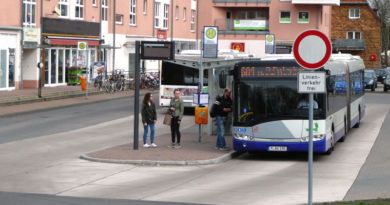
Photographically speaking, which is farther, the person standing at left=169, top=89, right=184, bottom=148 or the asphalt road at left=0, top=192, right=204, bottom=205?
the person standing at left=169, top=89, right=184, bottom=148

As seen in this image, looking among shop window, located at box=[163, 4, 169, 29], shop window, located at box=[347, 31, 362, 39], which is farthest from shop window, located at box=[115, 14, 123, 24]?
shop window, located at box=[347, 31, 362, 39]

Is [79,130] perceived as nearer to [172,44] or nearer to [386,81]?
[172,44]

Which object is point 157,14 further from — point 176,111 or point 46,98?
point 176,111

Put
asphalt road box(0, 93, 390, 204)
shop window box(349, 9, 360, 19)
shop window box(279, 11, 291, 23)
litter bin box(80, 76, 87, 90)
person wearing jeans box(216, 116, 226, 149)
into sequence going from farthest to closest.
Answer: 1. shop window box(349, 9, 360, 19)
2. shop window box(279, 11, 291, 23)
3. litter bin box(80, 76, 87, 90)
4. person wearing jeans box(216, 116, 226, 149)
5. asphalt road box(0, 93, 390, 204)

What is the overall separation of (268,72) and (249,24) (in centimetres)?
5607

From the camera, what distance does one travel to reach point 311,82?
10.1 m

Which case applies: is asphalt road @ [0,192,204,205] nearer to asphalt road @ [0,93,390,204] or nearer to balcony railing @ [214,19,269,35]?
asphalt road @ [0,93,390,204]

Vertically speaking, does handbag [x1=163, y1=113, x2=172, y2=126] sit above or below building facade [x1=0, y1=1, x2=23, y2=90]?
below

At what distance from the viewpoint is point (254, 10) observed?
78.9 m

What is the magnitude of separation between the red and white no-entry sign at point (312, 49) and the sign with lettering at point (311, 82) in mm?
234

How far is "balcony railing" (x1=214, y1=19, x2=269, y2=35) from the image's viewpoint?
74.2 meters

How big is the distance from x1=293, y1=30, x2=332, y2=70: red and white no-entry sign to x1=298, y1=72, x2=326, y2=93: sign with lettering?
234 mm

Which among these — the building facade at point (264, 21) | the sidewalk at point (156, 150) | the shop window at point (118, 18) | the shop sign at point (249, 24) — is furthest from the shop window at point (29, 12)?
the shop sign at point (249, 24)

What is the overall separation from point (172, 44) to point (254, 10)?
60467mm
